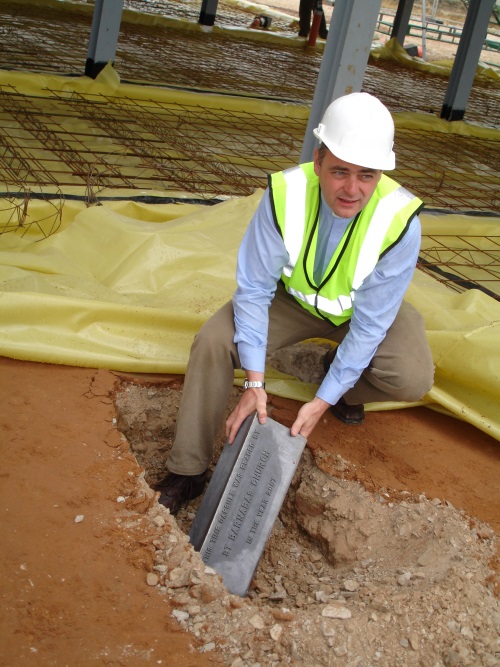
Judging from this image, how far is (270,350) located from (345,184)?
0.80 metres

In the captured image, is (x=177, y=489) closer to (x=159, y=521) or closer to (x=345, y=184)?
(x=159, y=521)

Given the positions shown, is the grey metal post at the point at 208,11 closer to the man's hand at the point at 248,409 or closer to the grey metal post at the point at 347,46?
the grey metal post at the point at 347,46

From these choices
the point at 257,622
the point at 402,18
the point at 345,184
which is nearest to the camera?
the point at 257,622

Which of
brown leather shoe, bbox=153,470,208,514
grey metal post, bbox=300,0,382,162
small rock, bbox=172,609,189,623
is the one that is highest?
grey metal post, bbox=300,0,382,162

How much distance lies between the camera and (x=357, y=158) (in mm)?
2475

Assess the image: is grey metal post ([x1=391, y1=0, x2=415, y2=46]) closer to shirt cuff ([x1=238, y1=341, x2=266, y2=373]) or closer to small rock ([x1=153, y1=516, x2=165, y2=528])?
shirt cuff ([x1=238, y1=341, x2=266, y2=373])

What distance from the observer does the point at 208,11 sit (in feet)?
39.4

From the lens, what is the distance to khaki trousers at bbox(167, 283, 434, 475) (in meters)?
2.78

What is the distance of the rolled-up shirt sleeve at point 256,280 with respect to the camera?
2713 millimetres

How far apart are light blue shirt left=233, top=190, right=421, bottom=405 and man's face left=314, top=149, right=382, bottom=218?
0.10m

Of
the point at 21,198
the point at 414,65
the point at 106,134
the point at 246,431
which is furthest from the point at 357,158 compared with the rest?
the point at 414,65

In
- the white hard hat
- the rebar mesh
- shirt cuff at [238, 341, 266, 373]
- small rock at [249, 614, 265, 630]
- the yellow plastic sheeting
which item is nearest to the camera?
small rock at [249, 614, 265, 630]

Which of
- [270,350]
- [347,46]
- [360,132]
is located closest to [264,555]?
[270,350]

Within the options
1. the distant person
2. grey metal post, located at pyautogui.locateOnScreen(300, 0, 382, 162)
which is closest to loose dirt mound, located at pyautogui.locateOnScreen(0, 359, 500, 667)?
grey metal post, located at pyautogui.locateOnScreen(300, 0, 382, 162)
